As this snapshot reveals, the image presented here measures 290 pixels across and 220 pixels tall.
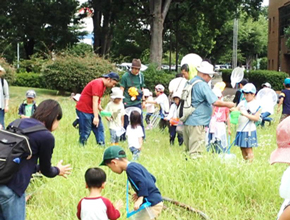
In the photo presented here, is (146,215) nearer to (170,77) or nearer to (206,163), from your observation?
(206,163)

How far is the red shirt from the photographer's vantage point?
7548 millimetres

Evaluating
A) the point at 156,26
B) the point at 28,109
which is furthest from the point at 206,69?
the point at 156,26

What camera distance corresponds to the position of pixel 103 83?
758 centimetres

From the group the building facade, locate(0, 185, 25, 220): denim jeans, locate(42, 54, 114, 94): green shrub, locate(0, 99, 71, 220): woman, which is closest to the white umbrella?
locate(0, 99, 71, 220): woman

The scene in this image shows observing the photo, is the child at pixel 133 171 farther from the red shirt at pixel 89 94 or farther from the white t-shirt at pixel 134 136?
the red shirt at pixel 89 94

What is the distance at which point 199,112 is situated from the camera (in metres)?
6.12

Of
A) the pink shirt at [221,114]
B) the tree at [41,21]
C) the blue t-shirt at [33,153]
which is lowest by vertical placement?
the pink shirt at [221,114]

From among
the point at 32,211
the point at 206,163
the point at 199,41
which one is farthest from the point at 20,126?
the point at 199,41

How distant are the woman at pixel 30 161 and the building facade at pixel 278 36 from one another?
35501mm

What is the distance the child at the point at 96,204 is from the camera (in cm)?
348

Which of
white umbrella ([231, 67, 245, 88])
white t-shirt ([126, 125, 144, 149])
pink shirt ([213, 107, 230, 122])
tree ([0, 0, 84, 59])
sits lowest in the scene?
white t-shirt ([126, 125, 144, 149])

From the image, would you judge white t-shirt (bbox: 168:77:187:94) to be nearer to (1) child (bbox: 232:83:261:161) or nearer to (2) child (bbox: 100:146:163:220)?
(1) child (bbox: 232:83:261:161)

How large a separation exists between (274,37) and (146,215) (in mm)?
40658

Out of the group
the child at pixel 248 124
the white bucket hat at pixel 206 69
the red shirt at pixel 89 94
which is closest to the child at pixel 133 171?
the white bucket hat at pixel 206 69
